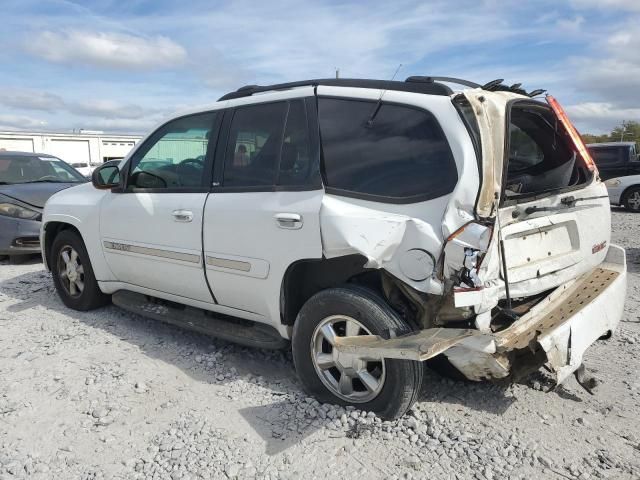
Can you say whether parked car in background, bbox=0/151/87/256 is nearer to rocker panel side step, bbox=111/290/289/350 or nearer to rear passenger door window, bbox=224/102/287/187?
rocker panel side step, bbox=111/290/289/350

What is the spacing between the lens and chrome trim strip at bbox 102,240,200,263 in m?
3.87

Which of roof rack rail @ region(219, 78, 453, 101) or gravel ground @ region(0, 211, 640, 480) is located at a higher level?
roof rack rail @ region(219, 78, 453, 101)

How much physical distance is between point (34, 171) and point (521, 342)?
8.50 meters

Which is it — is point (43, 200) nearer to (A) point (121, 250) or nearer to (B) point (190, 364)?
(A) point (121, 250)

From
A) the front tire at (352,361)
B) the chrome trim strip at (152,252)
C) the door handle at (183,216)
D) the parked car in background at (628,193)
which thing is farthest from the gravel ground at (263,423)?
the parked car in background at (628,193)

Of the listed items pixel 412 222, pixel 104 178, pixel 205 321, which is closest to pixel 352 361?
pixel 412 222

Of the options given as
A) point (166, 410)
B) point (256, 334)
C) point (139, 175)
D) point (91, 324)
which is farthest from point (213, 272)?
point (91, 324)

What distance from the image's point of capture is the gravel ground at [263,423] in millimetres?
2691

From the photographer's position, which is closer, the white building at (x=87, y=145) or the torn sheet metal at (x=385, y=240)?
the torn sheet metal at (x=385, y=240)

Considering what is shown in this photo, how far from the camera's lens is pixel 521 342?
2.72m

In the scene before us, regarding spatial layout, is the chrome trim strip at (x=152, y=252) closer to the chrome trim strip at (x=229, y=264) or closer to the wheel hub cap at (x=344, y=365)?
the chrome trim strip at (x=229, y=264)

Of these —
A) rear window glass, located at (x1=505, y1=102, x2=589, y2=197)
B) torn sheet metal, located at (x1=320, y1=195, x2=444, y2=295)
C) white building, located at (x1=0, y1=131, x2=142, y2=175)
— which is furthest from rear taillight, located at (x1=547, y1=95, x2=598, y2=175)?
white building, located at (x1=0, y1=131, x2=142, y2=175)

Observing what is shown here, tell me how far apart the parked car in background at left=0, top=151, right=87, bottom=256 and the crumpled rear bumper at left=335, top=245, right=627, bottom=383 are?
6.20 m

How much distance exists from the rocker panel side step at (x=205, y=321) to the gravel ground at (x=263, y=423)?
25 centimetres
